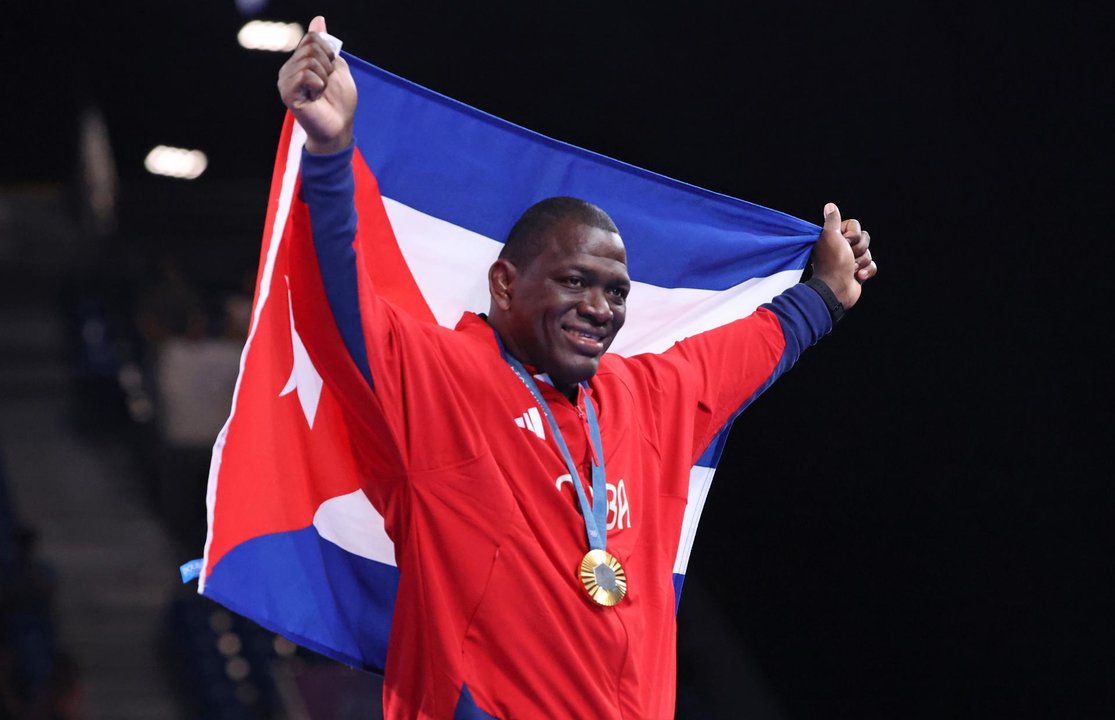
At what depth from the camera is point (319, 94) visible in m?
2.19

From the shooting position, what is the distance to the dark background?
6.25 m

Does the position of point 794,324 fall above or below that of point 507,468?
above

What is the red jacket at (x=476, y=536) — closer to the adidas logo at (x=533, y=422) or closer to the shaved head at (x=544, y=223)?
the adidas logo at (x=533, y=422)

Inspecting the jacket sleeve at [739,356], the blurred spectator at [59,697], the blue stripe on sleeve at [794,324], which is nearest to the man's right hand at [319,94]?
the jacket sleeve at [739,356]

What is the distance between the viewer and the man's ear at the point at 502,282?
2.68 metres

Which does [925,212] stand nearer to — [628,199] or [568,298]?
[628,199]

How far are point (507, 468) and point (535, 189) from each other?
0.90 meters

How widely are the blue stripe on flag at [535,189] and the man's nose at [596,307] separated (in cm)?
54

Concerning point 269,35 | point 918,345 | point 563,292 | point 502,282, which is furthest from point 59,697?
→ point 269,35

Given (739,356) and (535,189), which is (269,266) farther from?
(739,356)

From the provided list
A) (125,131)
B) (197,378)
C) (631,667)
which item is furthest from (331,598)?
(125,131)

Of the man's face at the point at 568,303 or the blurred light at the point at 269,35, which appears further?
the blurred light at the point at 269,35

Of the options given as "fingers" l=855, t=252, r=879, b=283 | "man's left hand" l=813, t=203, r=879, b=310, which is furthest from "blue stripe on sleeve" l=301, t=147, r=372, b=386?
"fingers" l=855, t=252, r=879, b=283

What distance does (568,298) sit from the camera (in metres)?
2.59
